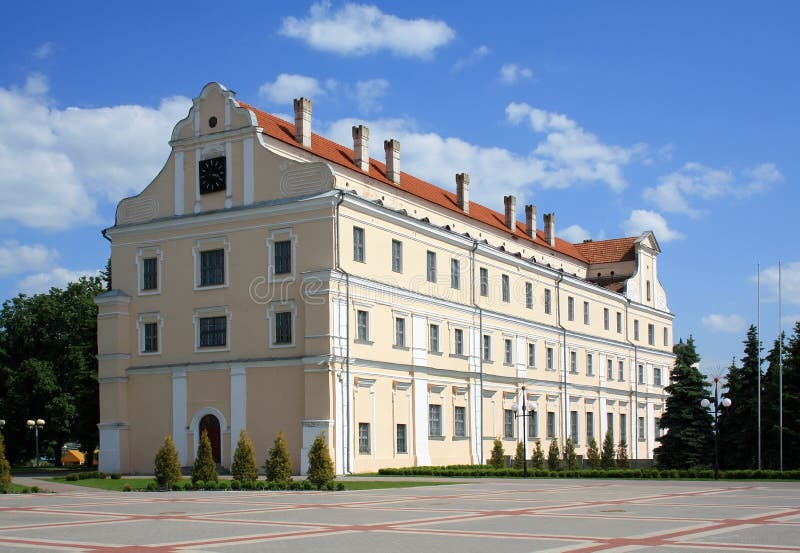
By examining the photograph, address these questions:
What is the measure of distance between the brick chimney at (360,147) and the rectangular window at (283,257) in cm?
836

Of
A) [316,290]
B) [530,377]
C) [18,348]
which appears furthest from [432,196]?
[18,348]

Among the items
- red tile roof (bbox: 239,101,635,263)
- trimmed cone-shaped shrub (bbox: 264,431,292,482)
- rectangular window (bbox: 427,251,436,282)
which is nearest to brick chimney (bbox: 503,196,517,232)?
red tile roof (bbox: 239,101,635,263)

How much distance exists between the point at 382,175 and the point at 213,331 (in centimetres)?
1356

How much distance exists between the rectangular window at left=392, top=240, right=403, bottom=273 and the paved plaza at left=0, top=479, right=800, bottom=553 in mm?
18876

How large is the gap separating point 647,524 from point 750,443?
132ft

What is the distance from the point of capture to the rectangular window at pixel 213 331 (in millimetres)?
46625

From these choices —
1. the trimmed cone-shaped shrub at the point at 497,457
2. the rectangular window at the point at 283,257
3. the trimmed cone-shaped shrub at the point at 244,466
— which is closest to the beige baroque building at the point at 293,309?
the rectangular window at the point at 283,257

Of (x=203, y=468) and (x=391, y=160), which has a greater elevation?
(x=391, y=160)

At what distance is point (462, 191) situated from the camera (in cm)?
6212

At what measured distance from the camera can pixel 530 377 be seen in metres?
61.6

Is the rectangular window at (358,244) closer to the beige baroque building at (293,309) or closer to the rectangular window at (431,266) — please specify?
the beige baroque building at (293,309)

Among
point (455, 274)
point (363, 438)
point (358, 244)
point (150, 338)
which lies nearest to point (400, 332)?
point (358, 244)

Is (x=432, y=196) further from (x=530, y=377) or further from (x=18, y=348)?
(x=18, y=348)

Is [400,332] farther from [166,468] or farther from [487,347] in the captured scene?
[166,468]
